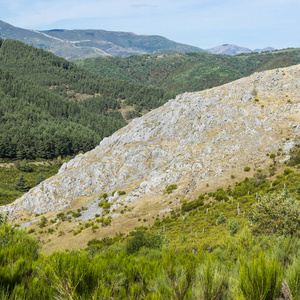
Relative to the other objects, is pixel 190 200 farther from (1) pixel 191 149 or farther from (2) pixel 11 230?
(2) pixel 11 230

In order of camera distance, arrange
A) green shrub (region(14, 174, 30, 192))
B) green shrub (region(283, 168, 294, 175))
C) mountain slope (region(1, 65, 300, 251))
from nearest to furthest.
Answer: green shrub (region(283, 168, 294, 175)), mountain slope (region(1, 65, 300, 251)), green shrub (region(14, 174, 30, 192))

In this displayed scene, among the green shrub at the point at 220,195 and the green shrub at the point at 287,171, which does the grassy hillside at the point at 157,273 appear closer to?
the green shrub at the point at 220,195

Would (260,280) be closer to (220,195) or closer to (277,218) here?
(277,218)

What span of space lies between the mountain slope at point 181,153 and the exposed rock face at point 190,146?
0.64 feet

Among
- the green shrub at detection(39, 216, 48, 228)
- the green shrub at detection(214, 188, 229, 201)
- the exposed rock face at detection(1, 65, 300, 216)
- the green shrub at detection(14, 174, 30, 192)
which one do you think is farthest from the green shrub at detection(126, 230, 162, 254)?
the green shrub at detection(14, 174, 30, 192)

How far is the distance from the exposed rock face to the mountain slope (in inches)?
7.7

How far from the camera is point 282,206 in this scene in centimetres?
1798

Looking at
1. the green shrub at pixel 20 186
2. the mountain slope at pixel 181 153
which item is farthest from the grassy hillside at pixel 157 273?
the green shrub at pixel 20 186

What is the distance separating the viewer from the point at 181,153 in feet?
181

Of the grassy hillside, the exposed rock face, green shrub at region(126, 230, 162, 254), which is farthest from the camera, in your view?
the exposed rock face

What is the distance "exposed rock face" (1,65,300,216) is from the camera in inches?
1922

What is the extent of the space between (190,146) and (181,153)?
10.0 feet

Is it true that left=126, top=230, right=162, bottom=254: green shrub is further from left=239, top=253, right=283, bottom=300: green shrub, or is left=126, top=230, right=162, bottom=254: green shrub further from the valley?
left=239, top=253, right=283, bottom=300: green shrub

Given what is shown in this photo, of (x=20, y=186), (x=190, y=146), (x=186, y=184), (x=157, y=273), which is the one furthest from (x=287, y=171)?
(x=20, y=186)
